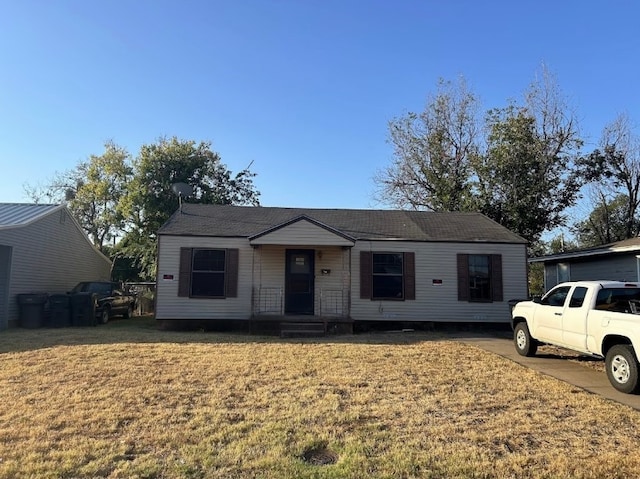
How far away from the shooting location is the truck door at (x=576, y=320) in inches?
316

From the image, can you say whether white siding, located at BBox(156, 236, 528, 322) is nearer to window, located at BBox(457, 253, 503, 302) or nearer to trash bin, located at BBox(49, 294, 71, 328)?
window, located at BBox(457, 253, 503, 302)

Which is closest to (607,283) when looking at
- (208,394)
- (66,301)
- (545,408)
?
(545,408)

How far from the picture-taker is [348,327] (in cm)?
1415

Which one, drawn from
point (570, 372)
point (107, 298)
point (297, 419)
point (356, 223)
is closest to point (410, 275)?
point (356, 223)

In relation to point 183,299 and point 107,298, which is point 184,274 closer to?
point 183,299

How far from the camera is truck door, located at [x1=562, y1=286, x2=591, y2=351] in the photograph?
26.3 ft

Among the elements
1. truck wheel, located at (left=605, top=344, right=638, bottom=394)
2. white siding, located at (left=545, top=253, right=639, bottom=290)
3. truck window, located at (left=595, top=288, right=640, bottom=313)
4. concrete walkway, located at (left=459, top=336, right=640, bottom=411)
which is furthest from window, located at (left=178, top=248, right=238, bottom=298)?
white siding, located at (left=545, top=253, right=639, bottom=290)

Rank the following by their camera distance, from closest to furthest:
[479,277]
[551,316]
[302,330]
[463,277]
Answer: [551,316] < [302,330] < [463,277] < [479,277]

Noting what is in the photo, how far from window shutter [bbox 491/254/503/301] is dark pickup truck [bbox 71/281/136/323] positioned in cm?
1285

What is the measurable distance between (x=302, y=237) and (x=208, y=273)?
3177 millimetres

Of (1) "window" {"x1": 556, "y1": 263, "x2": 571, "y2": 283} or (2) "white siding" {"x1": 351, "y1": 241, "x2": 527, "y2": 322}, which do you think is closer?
(2) "white siding" {"x1": 351, "y1": 241, "x2": 527, "y2": 322}

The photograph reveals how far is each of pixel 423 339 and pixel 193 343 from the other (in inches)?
230

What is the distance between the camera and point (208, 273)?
1489 cm

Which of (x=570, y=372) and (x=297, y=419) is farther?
(x=570, y=372)
